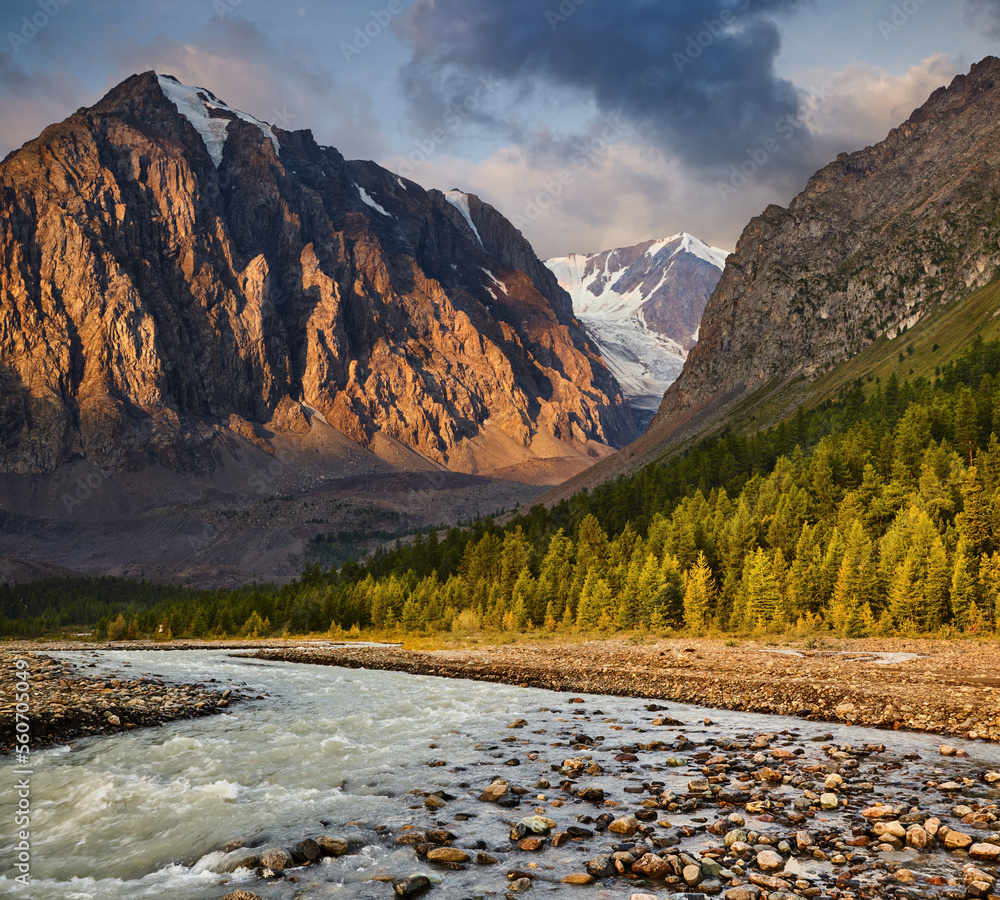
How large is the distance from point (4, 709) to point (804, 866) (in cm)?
2834

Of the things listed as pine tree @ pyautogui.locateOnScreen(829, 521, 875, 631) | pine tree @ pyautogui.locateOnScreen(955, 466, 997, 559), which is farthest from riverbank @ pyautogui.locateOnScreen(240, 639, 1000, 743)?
pine tree @ pyautogui.locateOnScreen(955, 466, 997, 559)

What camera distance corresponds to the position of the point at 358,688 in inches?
1715

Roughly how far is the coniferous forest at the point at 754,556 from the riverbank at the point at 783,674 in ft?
28.2

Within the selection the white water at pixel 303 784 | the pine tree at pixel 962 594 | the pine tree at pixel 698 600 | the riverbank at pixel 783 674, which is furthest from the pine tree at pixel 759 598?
the white water at pixel 303 784

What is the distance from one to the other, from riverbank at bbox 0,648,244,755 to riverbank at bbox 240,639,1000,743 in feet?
60.2

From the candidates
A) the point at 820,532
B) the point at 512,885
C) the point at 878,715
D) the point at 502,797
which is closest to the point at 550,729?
the point at 502,797

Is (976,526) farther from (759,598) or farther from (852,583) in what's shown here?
(759,598)

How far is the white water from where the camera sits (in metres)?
13.8

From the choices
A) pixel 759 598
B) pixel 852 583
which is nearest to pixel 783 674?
pixel 852 583

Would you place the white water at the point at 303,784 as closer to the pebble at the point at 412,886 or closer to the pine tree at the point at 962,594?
the pebble at the point at 412,886

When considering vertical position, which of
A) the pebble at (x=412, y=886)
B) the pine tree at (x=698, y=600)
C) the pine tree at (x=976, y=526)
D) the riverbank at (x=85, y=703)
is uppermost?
the pine tree at (x=976, y=526)

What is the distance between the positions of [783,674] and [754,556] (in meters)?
32.7

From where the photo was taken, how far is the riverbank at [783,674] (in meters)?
28.5

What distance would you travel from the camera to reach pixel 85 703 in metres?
30.0
